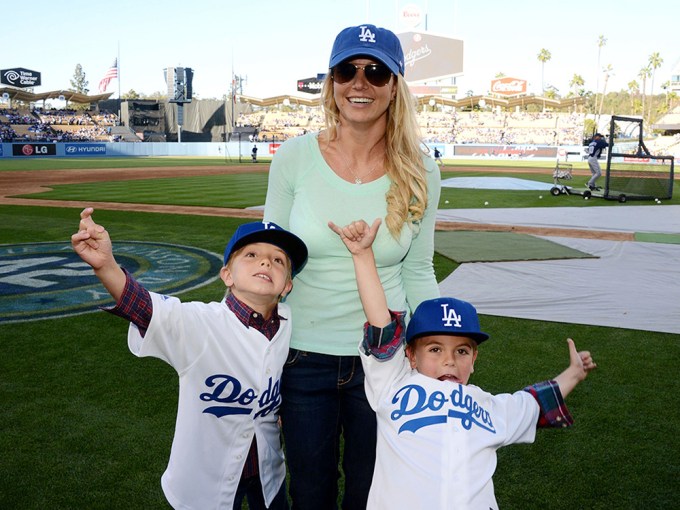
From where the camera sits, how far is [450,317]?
7.93 feet

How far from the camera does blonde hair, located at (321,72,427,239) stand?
250 cm

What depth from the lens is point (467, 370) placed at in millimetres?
2508

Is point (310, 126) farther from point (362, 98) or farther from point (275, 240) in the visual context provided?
point (275, 240)

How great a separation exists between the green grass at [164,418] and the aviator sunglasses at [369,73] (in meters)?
2.47

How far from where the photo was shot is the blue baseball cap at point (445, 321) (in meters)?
2.39

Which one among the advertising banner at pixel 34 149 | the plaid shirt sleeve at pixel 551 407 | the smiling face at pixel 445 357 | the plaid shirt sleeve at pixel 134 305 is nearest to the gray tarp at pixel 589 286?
the plaid shirt sleeve at pixel 551 407

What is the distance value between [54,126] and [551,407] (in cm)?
7405

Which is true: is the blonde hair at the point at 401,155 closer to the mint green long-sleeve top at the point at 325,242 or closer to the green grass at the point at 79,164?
the mint green long-sleeve top at the point at 325,242

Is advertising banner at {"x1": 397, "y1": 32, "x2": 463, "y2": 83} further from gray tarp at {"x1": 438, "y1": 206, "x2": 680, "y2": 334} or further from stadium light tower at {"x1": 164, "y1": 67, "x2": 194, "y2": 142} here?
gray tarp at {"x1": 438, "y1": 206, "x2": 680, "y2": 334}

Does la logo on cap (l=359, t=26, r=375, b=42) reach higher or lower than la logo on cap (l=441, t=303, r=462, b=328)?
higher

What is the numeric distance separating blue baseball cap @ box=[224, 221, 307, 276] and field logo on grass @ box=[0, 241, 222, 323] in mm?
4951

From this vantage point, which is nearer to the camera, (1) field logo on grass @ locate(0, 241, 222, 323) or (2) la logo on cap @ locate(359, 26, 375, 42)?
(2) la logo on cap @ locate(359, 26, 375, 42)

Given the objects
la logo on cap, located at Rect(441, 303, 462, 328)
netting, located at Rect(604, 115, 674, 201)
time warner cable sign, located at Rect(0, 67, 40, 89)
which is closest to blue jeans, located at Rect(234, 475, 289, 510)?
la logo on cap, located at Rect(441, 303, 462, 328)

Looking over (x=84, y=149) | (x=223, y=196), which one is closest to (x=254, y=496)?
(x=223, y=196)
